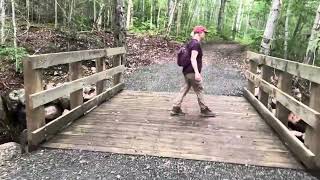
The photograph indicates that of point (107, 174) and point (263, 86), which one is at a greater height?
point (263, 86)

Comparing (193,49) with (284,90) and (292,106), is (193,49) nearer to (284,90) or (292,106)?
(284,90)

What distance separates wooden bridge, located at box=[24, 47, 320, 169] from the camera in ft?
15.6

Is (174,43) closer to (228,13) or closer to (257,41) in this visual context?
(257,41)

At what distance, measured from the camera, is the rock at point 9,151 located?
464 centimetres

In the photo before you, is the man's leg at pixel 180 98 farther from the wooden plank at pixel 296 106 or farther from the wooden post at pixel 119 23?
the wooden post at pixel 119 23

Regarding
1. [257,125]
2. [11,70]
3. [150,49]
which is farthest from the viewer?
[150,49]

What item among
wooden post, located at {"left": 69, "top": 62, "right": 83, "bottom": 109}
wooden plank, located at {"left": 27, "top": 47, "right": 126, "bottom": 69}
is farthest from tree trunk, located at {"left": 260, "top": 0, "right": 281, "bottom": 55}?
wooden post, located at {"left": 69, "top": 62, "right": 83, "bottom": 109}

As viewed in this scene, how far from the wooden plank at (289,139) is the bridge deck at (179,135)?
11 cm

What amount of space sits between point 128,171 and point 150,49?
1567 cm

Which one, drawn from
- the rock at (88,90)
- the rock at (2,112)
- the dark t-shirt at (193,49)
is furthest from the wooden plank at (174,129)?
the rock at (88,90)

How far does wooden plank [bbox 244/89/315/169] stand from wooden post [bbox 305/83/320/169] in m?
0.07

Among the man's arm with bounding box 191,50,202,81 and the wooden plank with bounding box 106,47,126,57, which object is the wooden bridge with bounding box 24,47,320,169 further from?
the man's arm with bounding box 191,50,202,81

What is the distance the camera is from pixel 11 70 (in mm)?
11211

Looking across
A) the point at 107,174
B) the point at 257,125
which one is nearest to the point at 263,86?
the point at 257,125
